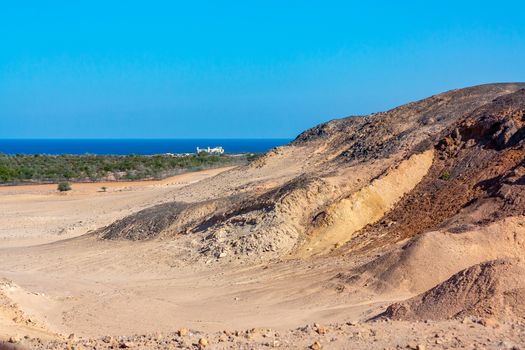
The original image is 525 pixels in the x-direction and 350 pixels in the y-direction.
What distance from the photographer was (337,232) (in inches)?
643

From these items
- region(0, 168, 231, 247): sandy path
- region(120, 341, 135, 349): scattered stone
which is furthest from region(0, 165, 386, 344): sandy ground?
region(0, 168, 231, 247): sandy path

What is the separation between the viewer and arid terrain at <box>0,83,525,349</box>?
340 inches

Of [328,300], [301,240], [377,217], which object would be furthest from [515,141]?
[328,300]

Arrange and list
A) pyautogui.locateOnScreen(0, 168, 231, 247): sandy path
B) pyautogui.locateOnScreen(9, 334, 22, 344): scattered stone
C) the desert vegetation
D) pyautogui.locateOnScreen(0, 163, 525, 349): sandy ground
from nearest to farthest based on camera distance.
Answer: pyautogui.locateOnScreen(0, 163, 525, 349): sandy ground < pyautogui.locateOnScreen(9, 334, 22, 344): scattered stone < pyautogui.locateOnScreen(0, 168, 231, 247): sandy path < the desert vegetation

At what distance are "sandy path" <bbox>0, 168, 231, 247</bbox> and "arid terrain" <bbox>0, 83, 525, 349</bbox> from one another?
35cm

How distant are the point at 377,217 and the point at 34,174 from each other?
33678 millimetres

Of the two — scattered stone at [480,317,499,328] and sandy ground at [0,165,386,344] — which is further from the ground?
scattered stone at [480,317,499,328]

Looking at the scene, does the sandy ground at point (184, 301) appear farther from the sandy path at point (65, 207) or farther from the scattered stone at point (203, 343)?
the sandy path at point (65, 207)

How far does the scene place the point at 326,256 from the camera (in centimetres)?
1544

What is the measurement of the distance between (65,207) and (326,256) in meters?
19.4

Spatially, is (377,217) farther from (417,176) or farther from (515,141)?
(515,141)

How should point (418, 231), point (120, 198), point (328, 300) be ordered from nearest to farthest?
1. point (328, 300)
2. point (418, 231)
3. point (120, 198)

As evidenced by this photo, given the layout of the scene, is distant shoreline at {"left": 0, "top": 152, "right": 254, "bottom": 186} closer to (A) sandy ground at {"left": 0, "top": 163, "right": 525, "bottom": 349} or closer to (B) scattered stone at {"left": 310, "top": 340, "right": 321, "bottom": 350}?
(A) sandy ground at {"left": 0, "top": 163, "right": 525, "bottom": 349}

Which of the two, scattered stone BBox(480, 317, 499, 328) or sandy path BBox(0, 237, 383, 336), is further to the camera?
sandy path BBox(0, 237, 383, 336)
